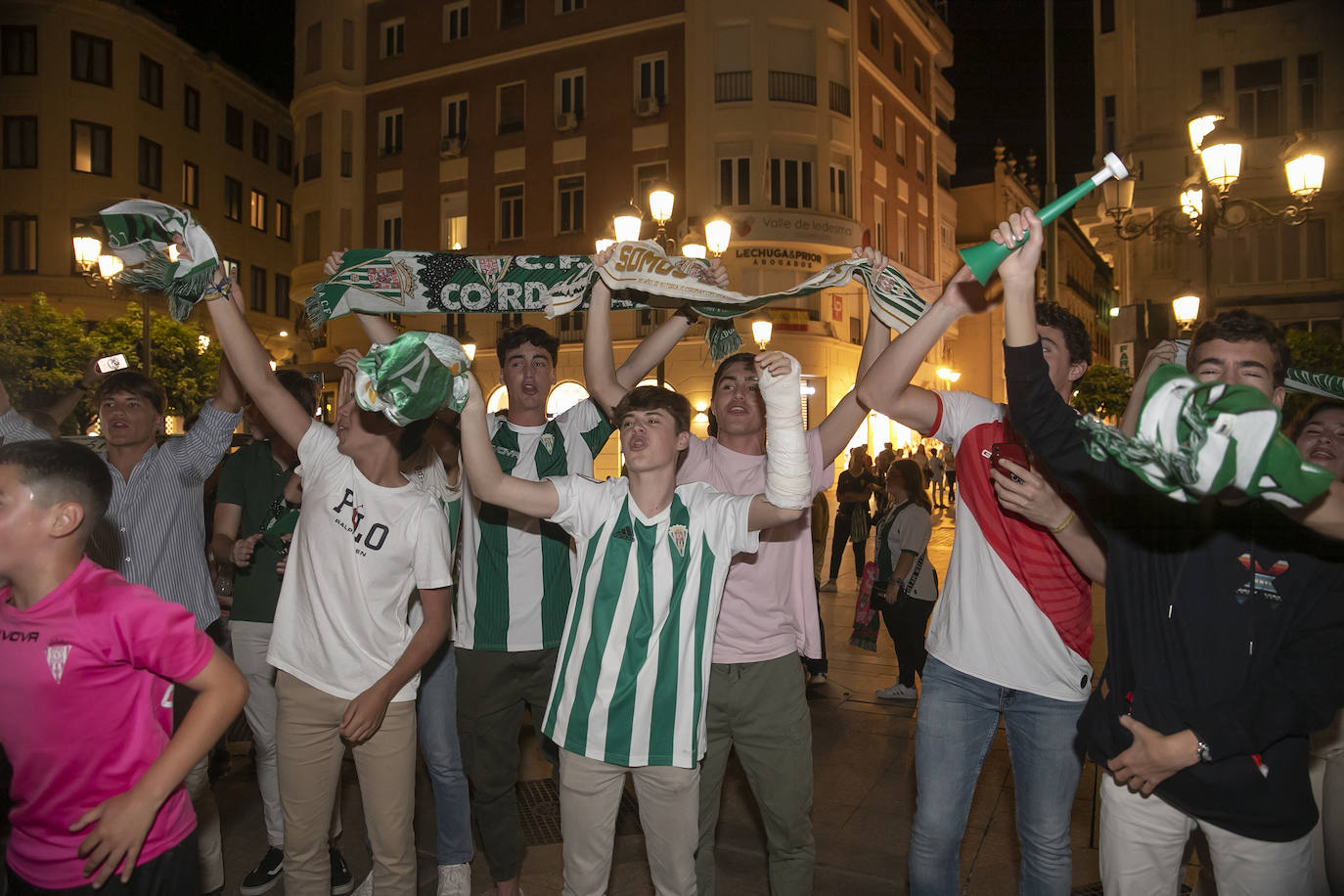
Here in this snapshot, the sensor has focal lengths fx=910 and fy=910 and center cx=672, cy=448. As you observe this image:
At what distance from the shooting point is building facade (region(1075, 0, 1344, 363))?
963 inches

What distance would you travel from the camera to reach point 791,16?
2838cm

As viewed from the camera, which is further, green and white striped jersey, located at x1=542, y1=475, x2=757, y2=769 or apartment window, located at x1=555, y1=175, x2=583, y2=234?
apartment window, located at x1=555, y1=175, x2=583, y2=234

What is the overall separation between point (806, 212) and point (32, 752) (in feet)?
91.9

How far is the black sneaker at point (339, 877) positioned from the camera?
13.7 feet

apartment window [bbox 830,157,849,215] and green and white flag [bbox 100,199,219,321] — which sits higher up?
apartment window [bbox 830,157,849,215]

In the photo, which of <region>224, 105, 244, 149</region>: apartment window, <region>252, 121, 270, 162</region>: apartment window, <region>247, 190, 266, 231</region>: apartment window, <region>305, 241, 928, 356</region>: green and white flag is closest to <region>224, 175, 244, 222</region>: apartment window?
<region>247, 190, 266, 231</region>: apartment window

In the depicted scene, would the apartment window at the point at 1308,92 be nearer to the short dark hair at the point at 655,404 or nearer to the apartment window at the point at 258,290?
the short dark hair at the point at 655,404

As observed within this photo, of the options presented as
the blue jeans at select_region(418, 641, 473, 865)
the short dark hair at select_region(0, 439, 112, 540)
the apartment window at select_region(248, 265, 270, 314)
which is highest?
the apartment window at select_region(248, 265, 270, 314)

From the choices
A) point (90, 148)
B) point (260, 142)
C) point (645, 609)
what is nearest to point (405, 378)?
point (645, 609)

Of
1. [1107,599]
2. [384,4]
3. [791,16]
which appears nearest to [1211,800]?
[1107,599]

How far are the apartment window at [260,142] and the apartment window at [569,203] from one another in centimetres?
2079

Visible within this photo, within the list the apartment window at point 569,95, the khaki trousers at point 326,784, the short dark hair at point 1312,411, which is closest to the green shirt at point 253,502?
the khaki trousers at point 326,784

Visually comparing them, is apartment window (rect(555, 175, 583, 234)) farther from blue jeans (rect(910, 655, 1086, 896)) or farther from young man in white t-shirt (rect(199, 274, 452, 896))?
blue jeans (rect(910, 655, 1086, 896))

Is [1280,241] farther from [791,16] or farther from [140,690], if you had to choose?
[140,690]
